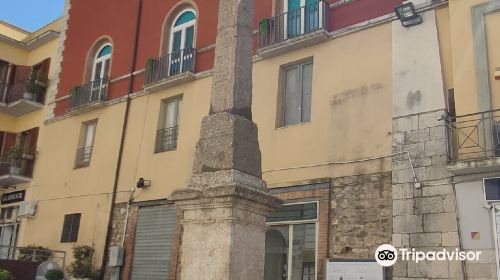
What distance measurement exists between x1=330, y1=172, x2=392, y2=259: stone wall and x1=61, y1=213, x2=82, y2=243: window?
28.9 ft

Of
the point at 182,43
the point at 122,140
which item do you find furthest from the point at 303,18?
the point at 122,140

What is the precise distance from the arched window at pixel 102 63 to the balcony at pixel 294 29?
22.8 feet

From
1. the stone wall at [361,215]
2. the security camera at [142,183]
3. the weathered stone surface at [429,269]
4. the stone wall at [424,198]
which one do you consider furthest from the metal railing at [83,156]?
the weathered stone surface at [429,269]

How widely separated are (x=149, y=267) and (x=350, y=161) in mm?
6219

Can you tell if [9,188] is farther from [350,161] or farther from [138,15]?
[350,161]

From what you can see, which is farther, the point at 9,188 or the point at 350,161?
the point at 9,188

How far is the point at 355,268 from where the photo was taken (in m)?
10.4

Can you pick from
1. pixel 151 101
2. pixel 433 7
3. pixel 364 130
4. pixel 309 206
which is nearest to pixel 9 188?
pixel 151 101

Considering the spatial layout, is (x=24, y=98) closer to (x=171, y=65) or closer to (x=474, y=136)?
(x=171, y=65)

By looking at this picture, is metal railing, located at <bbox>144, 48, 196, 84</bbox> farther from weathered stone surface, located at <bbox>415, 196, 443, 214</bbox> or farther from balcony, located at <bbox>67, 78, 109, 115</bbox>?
weathered stone surface, located at <bbox>415, 196, 443, 214</bbox>

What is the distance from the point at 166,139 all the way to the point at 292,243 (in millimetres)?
5391

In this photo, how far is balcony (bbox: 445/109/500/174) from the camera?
30.3 ft

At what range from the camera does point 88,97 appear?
18.2 meters

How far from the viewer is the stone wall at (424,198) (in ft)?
31.5
